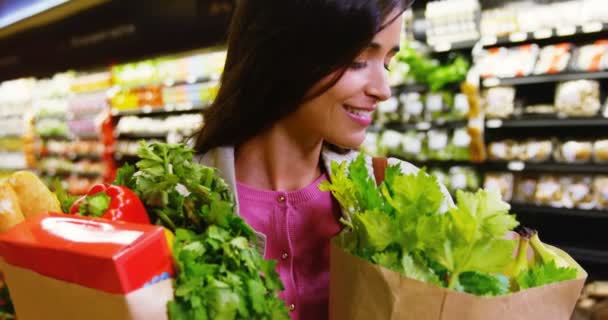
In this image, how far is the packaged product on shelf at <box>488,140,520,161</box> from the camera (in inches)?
160

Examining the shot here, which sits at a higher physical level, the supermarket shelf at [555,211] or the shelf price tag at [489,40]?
the shelf price tag at [489,40]

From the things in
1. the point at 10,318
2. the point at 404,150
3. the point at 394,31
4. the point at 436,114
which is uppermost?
the point at 394,31

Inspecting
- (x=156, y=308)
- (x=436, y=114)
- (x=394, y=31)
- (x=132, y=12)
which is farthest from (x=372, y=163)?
(x=132, y=12)

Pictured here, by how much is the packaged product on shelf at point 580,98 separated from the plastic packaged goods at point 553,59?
14 centimetres

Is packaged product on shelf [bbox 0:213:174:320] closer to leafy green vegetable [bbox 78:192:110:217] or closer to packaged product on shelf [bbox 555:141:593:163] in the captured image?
leafy green vegetable [bbox 78:192:110:217]

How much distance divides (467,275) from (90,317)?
512mm

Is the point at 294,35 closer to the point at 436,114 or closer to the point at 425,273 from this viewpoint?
the point at 425,273

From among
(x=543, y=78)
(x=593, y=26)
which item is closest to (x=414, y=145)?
(x=543, y=78)

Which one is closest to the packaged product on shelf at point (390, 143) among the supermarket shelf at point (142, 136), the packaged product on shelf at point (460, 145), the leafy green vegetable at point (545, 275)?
the packaged product on shelf at point (460, 145)

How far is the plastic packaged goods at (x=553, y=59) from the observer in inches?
147

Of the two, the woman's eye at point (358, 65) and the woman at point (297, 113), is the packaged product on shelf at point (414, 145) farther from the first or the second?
the woman's eye at point (358, 65)

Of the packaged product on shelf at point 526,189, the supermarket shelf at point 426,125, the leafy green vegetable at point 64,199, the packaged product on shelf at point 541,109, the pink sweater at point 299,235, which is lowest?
the packaged product on shelf at point 526,189

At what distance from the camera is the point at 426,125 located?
4.43 metres

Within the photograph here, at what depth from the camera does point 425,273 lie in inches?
29.5
